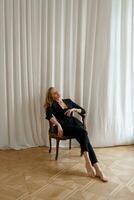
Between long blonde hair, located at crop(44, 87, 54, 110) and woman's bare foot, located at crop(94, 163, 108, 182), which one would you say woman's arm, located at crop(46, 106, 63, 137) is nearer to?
long blonde hair, located at crop(44, 87, 54, 110)

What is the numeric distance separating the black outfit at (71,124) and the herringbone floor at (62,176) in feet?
1.02

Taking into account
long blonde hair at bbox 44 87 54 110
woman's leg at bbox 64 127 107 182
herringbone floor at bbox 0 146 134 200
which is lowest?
herringbone floor at bbox 0 146 134 200

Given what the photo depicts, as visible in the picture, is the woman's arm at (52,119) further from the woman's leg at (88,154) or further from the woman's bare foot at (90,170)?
the woman's bare foot at (90,170)

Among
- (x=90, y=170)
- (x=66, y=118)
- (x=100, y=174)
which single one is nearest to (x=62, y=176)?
(x=90, y=170)

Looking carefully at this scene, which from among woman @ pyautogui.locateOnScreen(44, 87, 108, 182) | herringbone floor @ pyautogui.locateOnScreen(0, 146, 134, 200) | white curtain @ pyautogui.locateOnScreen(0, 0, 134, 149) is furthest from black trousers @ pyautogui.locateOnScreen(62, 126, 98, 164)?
white curtain @ pyautogui.locateOnScreen(0, 0, 134, 149)

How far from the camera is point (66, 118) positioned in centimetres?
426

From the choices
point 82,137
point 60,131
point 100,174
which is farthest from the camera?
point 60,131

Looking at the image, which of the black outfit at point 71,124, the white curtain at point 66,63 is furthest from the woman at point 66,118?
the white curtain at point 66,63

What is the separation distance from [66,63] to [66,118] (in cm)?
79

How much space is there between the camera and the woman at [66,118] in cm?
386

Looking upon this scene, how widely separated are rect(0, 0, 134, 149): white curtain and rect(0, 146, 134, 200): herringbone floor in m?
0.35

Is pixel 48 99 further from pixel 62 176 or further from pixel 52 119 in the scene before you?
pixel 62 176

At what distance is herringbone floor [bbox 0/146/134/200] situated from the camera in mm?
3242

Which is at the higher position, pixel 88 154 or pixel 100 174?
pixel 88 154
